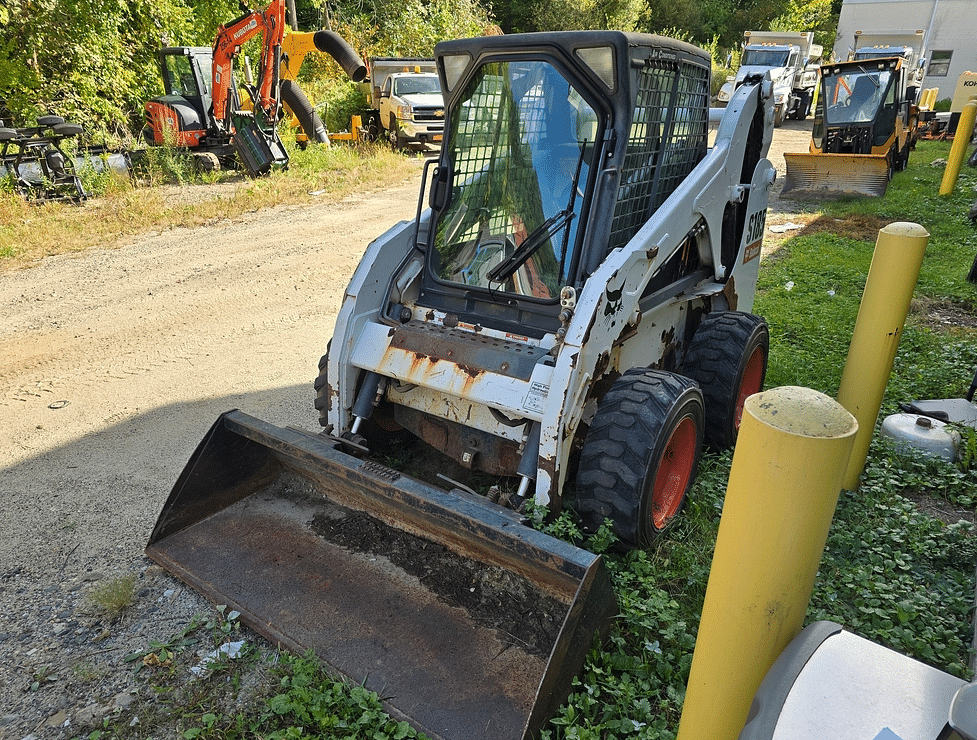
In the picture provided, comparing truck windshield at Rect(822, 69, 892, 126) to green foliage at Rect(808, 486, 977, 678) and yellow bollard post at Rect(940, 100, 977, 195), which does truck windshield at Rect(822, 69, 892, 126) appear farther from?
green foliage at Rect(808, 486, 977, 678)

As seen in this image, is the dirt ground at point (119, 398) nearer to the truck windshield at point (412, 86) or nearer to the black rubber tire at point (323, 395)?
the black rubber tire at point (323, 395)

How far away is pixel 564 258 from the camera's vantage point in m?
3.46

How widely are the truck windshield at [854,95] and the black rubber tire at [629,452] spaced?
1211 cm

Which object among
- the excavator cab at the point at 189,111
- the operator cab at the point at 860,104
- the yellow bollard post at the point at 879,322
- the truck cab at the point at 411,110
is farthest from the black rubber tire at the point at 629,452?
the truck cab at the point at 411,110

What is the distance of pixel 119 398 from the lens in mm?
5336

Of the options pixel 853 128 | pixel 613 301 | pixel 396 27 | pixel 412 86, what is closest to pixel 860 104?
pixel 853 128

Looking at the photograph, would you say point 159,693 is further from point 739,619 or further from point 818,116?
point 818,116

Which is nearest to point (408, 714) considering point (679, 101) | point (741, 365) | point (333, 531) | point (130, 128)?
point (333, 531)

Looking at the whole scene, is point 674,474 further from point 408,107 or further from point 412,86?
point 412,86

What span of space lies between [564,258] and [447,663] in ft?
6.27

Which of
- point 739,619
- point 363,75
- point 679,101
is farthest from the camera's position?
point 363,75

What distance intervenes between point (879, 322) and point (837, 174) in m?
9.32

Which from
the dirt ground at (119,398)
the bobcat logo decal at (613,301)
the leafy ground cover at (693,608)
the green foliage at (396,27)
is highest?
the green foliage at (396,27)

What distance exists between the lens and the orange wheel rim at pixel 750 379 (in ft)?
14.1
